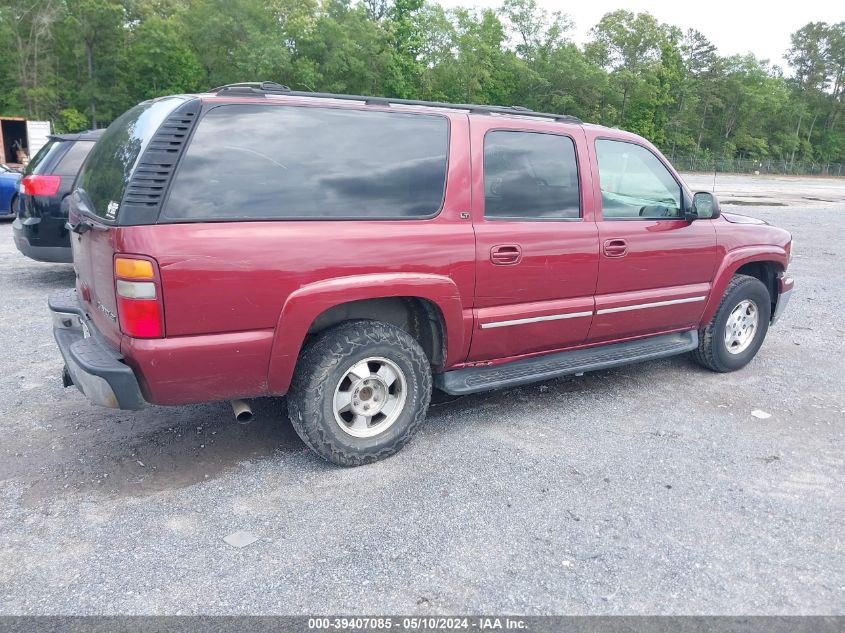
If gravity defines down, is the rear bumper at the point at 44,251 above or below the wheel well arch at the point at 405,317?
below

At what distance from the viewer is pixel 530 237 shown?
4066 millimetres

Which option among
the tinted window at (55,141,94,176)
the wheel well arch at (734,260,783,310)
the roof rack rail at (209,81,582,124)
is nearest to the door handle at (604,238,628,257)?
the roof rack rail at (209,81,582,124)

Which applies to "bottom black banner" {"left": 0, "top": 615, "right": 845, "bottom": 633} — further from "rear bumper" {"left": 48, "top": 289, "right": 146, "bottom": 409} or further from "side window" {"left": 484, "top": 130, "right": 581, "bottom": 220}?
"side window" {"left": 484, "top": 130, "right": 581, "bottom": 220}

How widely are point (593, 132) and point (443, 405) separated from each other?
2.10 metres

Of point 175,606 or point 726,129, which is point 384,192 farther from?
point 726,129

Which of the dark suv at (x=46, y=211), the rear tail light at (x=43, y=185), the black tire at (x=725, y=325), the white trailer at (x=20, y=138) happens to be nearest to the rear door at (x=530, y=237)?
the black tire at (x=725, y=325)

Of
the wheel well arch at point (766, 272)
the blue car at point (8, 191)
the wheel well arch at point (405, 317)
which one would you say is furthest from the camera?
the blue car at point (8, 191)

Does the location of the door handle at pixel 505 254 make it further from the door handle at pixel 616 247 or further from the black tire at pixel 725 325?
the black tire at pixel 725 325

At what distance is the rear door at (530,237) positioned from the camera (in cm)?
396

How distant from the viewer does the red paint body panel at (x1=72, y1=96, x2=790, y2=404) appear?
3.10m

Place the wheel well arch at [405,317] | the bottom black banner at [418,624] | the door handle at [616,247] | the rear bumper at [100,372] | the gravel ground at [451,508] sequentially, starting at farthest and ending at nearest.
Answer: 1. the door handle at [616,247]
2. the wheel well arch at [405,317]
3. the rear bumper at [100,372]
4. the gravel ground at [451,508]
5. the bottom black banner at [418,624]

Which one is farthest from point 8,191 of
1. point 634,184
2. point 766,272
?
point 766,272

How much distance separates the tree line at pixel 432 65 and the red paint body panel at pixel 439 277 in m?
46.6

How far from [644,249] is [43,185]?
6.55 meters
